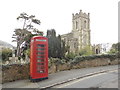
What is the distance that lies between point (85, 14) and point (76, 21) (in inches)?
205

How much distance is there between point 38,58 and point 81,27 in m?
56.7

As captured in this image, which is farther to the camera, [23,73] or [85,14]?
Result: [85,14]

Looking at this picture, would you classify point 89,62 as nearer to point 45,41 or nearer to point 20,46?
point 45,41

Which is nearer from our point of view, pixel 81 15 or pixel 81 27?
pixel 81 27

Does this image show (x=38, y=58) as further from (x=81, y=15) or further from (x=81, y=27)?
(x=81, y=15)

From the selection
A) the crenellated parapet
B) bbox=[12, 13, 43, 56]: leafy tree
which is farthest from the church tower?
bbox=[12, 13, 43, 56]: leafy tree

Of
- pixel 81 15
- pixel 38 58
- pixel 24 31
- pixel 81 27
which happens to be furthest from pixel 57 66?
pixel 81 15

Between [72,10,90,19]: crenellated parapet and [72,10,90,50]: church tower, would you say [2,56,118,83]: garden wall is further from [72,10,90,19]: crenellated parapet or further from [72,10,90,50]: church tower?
[72,10,90,19]: crenellated parapet

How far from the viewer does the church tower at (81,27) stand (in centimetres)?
6372

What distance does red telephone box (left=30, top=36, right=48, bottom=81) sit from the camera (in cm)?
909

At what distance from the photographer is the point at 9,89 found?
752cm

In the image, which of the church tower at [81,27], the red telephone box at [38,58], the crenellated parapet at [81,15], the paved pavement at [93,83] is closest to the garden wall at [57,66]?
the red telephone box at [38,58]

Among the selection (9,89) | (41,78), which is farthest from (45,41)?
(9,89)

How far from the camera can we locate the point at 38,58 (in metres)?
9.33
